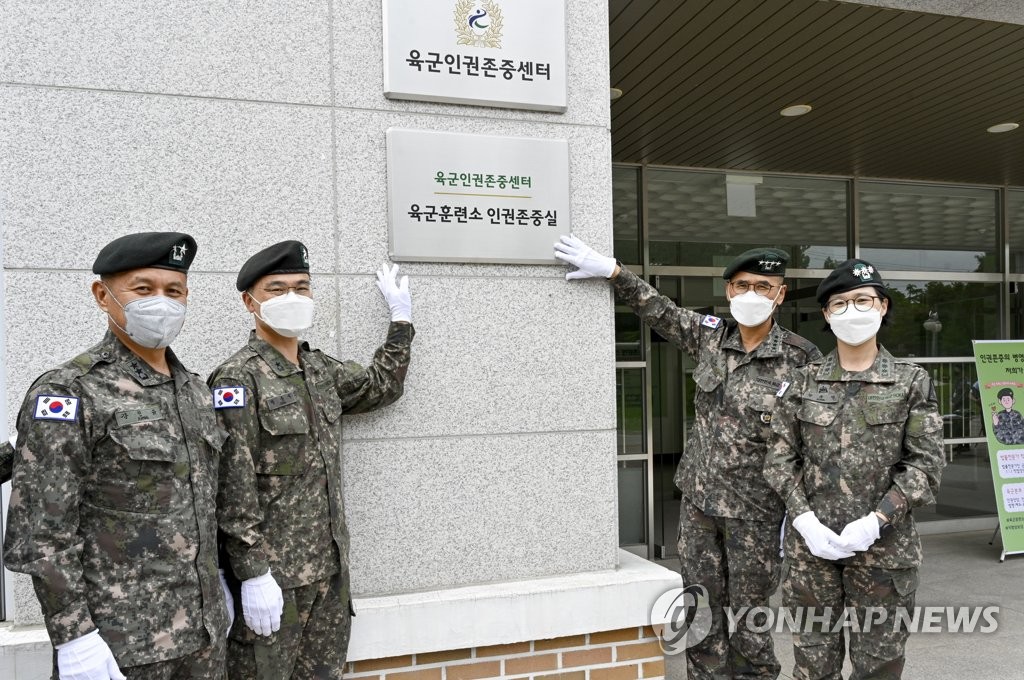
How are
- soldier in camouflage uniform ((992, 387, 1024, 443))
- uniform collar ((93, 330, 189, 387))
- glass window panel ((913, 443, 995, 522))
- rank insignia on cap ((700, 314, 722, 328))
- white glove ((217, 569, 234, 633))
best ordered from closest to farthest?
1. uniform collar ((93, 330, 189, 387))
2. white glove ((217, 569, 234, 633))
3. rank insignia on cap ((700, 314, 722, 328))
4. soldier in camouflage uniform ((992, 387, 1024, 443))
5. glass window panel ((913, 443, 995, 522))

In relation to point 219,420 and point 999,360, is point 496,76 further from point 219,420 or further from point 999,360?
point 999,360

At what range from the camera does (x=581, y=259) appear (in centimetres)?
269

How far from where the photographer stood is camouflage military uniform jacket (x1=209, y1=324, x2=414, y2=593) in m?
2.04

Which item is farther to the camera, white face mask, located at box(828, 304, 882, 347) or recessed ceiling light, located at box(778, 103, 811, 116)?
recessed ceiling light, located at box(778, 103, 811, 116)

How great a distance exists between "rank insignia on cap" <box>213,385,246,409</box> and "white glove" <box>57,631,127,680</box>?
668mm

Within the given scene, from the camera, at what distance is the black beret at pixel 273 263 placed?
2205 millimetres

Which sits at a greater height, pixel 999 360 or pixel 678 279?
pixel 678 279

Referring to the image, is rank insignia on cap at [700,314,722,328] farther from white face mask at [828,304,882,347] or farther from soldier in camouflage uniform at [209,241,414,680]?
soldier in camouflage uniform at [209,241,414,680]

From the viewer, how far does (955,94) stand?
4.73 meters

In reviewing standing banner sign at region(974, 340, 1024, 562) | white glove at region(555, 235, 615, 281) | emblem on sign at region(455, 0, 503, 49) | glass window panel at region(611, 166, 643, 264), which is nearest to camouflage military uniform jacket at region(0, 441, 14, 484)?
white glove at region(555, 235, 615, 281)

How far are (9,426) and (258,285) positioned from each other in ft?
3.10

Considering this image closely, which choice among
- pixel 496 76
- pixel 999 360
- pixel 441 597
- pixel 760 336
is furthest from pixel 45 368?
pixel 999 360

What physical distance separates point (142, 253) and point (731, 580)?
2.53 meters

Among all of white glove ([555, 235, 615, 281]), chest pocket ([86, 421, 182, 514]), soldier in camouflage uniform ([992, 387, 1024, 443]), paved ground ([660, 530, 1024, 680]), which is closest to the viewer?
chest pocket ([86, 421, 182, 514])
